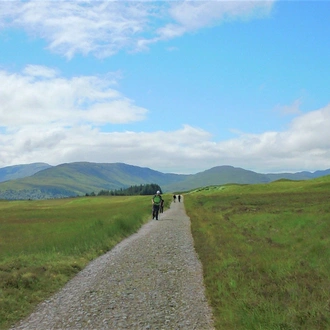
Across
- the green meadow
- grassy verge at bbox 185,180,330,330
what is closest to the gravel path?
the green meadow

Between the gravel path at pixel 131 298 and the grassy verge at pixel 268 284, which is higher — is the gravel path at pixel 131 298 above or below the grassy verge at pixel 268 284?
below

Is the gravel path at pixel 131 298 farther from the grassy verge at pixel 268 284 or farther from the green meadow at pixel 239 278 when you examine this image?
the grassy verge at pixel 268 284

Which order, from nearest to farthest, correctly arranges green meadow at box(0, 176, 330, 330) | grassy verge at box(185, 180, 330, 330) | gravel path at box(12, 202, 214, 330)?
grassy verge at box(185, 180, 330, 330)
green meadow at box(0, 176, 330, 330)
gravel path at box(12, 202, 214, 330)

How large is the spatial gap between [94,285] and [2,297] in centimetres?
321

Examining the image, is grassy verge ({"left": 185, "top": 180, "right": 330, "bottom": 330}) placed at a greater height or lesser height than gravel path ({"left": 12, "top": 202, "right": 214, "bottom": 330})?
greater

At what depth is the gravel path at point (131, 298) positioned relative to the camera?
10.0m

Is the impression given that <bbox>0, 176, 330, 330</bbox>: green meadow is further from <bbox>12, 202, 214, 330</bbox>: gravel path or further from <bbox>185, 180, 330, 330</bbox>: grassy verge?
<bbox>12, 202, 214, 330</bbox>: gravel path

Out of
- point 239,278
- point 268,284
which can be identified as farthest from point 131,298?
point 268,284

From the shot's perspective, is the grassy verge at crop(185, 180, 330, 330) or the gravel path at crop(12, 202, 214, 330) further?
the gravel path at crop(12, 202, 214, 330)

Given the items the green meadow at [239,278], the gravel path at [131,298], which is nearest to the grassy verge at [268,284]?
the green meadow at [239,278]

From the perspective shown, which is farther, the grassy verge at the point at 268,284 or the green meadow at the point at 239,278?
the green meadow at the point at 239,278

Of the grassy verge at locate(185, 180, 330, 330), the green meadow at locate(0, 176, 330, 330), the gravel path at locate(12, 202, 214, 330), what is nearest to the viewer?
the grassy verge at locate(185, 180, 330, 330)

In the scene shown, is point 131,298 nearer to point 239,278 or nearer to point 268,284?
point 239,278

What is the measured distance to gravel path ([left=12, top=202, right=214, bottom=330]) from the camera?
32.8 feet
